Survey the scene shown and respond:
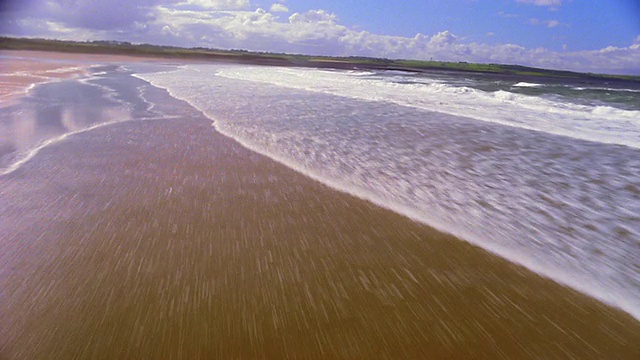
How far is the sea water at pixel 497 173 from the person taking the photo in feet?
10.0

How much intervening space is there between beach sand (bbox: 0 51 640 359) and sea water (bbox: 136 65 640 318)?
1.15ft

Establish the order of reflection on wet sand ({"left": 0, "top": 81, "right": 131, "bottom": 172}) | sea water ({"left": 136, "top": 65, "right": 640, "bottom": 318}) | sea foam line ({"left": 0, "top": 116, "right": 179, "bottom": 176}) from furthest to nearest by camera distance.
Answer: reflection on wet sand ({"left": 0, "top": 81, "right": 131, "bottom": 172}) < sea foam line ({"left": 0, "top": 116, "right": 179, "bottom": 176}) < sea water ({"left": 136, "top": 65, "right": 640, "bottom": 318})

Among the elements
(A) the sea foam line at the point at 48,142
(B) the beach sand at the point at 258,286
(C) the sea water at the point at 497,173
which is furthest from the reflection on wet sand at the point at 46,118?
(C) the sea water at the point at 497,173

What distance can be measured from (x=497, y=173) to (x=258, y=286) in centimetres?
371

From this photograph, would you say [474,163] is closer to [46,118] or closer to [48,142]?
[48,142]

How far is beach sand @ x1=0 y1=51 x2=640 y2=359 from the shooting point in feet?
6.66

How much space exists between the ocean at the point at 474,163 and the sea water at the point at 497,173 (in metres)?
0.02

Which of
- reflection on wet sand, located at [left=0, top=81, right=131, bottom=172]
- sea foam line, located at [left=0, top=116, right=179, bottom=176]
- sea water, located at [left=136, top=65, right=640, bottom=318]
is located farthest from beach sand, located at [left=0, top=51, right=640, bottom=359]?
reflection on wet sand, located at [left=0, top=81, right=131, bottom=172]

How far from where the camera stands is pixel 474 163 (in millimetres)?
5570

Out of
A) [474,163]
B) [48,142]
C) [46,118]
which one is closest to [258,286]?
[474,163]

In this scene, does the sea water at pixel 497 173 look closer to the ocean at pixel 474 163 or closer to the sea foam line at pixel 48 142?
the ocean at pixel 474 163

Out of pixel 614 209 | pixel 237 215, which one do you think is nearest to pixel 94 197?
pixel 237 215

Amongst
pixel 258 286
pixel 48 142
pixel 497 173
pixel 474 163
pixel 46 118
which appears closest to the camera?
pixel 258 286

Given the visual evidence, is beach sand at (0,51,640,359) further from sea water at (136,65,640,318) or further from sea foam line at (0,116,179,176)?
sea foam line at (0,116,179,176)
